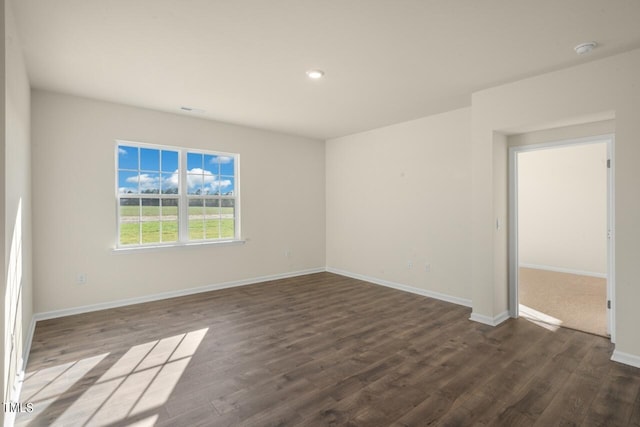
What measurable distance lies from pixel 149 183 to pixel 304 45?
10.4 feet

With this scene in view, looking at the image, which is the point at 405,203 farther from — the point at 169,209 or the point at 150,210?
the point at 150,210

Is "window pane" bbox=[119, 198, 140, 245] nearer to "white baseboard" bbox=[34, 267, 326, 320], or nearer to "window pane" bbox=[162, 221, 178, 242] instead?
"window pane" bbox=[162, 221, 178, 242]

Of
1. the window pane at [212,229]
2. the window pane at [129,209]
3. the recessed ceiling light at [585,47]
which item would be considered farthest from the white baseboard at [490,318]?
the window pane at [129,209]

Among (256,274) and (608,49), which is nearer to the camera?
(608,49)

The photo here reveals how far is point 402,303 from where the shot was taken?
4508 mm

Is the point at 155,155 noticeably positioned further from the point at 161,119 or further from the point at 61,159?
the point at 61,159

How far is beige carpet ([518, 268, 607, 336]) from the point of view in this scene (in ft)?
12.2

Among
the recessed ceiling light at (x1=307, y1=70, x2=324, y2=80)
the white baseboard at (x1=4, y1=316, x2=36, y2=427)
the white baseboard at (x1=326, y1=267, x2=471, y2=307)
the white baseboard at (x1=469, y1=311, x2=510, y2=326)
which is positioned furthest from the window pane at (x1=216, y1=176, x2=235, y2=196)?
the white baseboard at (x1=469, y1=311, x2=510, y2=326)

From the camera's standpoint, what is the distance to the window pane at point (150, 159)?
4.60m

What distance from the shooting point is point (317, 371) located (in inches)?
105

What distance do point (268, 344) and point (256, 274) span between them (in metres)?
2.60

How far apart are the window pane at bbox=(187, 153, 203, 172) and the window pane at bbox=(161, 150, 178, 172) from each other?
0.63 ft

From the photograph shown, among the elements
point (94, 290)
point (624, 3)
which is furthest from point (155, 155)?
point (624, 3)

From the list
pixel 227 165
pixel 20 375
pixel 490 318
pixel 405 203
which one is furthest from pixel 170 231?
pixel 490 318
